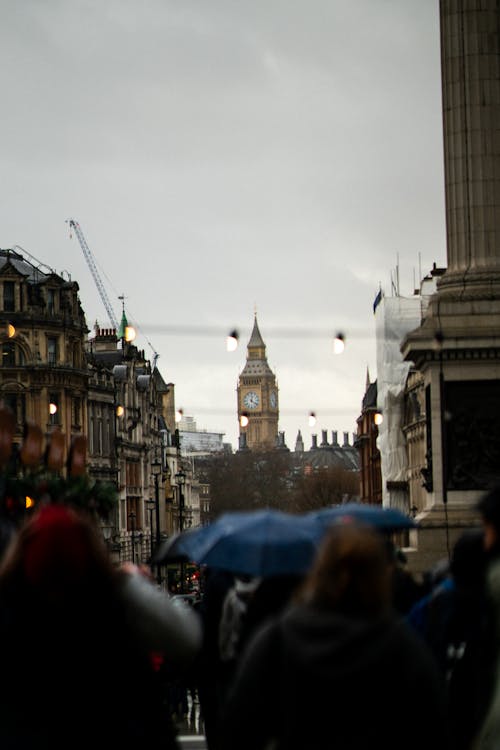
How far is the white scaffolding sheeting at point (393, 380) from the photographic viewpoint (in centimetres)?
7194

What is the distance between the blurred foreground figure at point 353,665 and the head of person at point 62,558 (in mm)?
759

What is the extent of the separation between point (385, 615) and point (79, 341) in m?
83.3

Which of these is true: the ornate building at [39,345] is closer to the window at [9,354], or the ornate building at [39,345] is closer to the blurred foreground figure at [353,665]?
the window at [9,354]

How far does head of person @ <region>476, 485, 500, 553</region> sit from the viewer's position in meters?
8.62

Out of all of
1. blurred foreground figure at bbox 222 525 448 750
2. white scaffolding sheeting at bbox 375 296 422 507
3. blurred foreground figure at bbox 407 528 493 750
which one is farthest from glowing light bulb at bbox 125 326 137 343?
blurred foreground figure at bbox 222 525 448 750

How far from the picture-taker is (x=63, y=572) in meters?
6.82

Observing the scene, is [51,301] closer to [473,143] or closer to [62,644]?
[473,143]

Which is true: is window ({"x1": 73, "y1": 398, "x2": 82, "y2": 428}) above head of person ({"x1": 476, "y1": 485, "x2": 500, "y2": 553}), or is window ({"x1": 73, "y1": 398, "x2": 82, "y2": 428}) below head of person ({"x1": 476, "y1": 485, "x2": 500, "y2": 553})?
A: above

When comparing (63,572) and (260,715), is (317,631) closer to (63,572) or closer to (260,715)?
(260,715)

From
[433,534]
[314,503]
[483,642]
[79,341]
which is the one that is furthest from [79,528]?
[314,503]

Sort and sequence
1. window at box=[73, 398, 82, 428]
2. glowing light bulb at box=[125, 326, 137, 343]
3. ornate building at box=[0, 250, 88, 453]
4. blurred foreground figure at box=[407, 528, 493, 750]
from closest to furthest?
blurred foreground figure at box=[407, 528, 493, 750]
glowing light bulb at box=[125, 326, 137, 343]
ornate building at box=[0, 250, 88, 453]
window at box=[73, 398, 82, 428]

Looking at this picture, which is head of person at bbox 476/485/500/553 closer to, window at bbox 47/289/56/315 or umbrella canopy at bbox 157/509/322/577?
umbrella canopy at bbox 157/509/322/577

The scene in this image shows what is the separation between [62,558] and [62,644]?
34cm

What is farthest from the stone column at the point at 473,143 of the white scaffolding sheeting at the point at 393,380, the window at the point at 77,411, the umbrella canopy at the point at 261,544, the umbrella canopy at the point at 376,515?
the window at the point at 77,411
